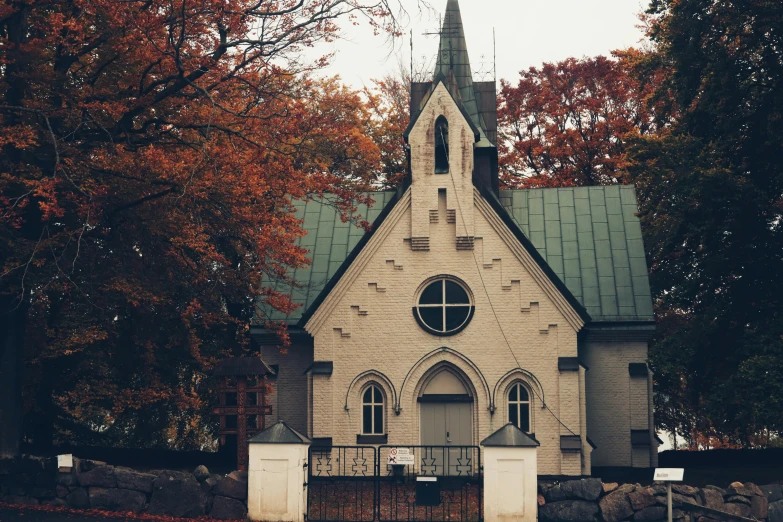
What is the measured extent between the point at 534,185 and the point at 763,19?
1495cm

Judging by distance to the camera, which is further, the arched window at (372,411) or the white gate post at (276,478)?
the arched window at (372,411)

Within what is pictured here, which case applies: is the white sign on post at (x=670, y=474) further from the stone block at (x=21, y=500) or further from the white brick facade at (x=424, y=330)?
the stone block at (x=21, y=500)

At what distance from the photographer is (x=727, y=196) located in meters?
28.2

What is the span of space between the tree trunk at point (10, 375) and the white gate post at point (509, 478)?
1064 cm

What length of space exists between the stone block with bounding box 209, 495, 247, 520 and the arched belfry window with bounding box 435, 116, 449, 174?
Result: 1094 centimetres

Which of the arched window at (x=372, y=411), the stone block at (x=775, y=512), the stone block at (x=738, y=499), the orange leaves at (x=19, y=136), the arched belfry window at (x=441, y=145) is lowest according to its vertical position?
the stone block at (x=775, y=512)

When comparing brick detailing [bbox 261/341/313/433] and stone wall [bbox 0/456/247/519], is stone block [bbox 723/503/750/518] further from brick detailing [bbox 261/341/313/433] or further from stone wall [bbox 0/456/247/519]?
brick detailing [bbox 261/341/313/433]

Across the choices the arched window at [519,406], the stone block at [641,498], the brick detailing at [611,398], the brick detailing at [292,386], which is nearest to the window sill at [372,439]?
the brick detailing at [292,386]

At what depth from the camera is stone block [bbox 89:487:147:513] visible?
20594 millimetres

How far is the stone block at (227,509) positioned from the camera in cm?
2028

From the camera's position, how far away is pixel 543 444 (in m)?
27.4

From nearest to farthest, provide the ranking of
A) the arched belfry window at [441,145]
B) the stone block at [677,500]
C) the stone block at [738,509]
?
the stone block at [677,500], the stone block at [738,509], the arched belfry window at [441,145]

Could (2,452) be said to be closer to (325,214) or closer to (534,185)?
(325,214)

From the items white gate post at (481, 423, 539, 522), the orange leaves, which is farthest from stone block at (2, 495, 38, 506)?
white gate post at (481, 423, 539, 522)
